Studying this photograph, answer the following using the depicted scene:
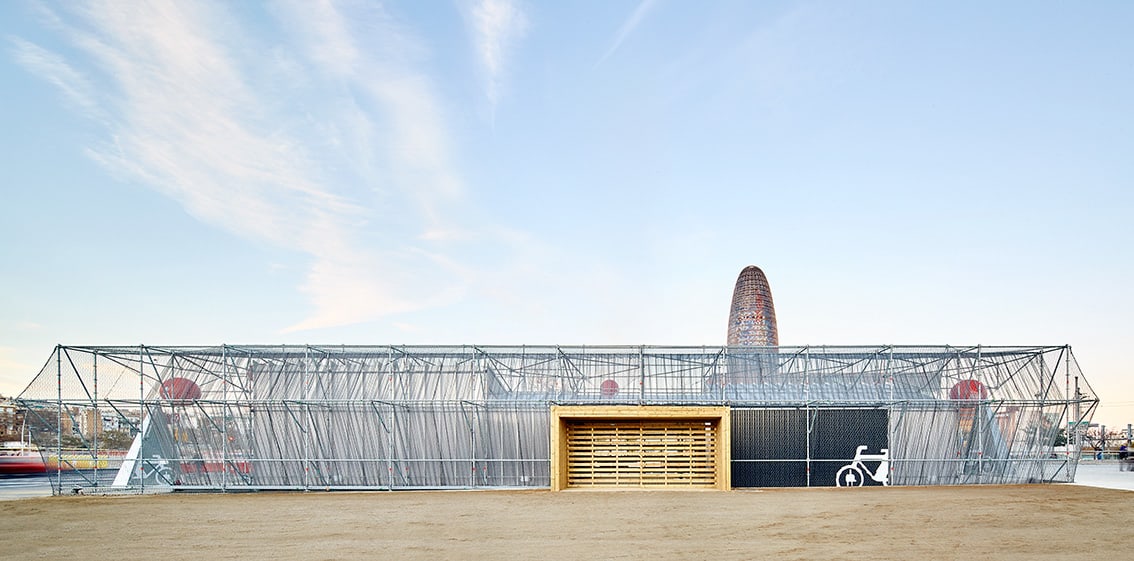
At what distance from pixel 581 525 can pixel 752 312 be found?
66273 millimetres

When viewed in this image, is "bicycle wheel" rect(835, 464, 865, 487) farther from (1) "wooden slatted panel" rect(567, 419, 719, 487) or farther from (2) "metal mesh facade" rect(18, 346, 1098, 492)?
(1) "wooden slatted panel" rect(567, 419, 719, 487)

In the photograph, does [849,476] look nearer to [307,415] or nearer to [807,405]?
[807,405]

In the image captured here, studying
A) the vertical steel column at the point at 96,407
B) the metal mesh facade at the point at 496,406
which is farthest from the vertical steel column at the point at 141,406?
the vertical steel column at the point at 96,407

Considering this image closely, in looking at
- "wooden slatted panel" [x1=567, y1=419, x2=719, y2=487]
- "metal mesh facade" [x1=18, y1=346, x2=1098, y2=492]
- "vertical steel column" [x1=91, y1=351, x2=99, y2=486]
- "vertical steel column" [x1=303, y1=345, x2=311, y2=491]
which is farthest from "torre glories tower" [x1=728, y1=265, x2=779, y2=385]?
"vertical steel column" [x1=91, y1=351, x2=99, y2=486]

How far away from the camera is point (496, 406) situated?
91.4 feet

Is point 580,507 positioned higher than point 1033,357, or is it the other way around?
point 1033,357

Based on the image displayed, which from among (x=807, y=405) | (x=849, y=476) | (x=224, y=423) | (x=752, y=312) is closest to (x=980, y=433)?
(x=849, y=476)

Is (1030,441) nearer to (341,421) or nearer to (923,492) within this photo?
(923,492)

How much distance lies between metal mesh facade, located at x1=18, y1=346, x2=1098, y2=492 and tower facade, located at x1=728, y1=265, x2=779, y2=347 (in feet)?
168

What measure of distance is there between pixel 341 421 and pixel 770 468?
1425 centimetres

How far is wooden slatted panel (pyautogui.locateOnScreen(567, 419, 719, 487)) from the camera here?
1094 inches

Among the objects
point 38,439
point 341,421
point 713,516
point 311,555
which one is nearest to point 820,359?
point 713,516

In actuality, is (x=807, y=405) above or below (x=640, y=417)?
above

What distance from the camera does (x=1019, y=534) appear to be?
16.3 meters
